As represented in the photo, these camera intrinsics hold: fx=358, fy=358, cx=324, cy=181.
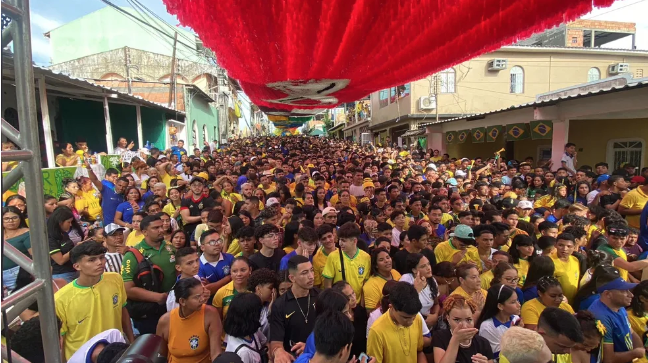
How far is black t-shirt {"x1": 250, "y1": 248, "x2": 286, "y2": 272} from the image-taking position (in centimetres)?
345

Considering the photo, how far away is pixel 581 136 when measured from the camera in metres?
12.2

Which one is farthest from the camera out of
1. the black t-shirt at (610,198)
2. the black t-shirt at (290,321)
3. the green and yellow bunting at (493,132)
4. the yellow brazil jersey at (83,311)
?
the green and yellow bunting at (493,132)

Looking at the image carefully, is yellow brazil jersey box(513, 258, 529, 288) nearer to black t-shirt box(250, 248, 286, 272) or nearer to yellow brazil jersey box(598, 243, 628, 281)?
yellow brazil jersey box(598, 243, 628, 281)

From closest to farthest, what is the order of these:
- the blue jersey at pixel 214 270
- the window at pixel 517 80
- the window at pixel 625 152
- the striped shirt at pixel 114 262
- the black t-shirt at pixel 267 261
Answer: the striped shirt at pixel 114 262
the blue jersey at pixel 214 270
the black t-shirt at pixel 267 261
the window at pixel 625 152
the window at pixel 517 80

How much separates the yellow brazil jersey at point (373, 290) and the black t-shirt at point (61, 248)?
2.95 meters

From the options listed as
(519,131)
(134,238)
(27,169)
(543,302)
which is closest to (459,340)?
(543,302)

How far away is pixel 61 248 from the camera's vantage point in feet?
12.1

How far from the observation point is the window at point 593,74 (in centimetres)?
1920

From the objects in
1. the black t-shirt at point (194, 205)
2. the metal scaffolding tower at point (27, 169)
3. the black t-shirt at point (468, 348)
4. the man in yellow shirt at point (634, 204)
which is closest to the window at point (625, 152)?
the man in yellow shirt at point (634, 204)

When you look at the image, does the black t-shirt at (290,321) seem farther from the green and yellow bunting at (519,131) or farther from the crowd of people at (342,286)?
the green and yellow bunting at (519,131)

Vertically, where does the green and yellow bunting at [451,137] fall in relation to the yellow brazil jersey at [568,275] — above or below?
above

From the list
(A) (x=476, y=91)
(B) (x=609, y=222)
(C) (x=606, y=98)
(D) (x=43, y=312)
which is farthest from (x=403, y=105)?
(D) (x=43, y=312)

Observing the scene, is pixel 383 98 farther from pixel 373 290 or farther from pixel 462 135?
pixel 373 290

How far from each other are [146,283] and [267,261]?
1073 mm
